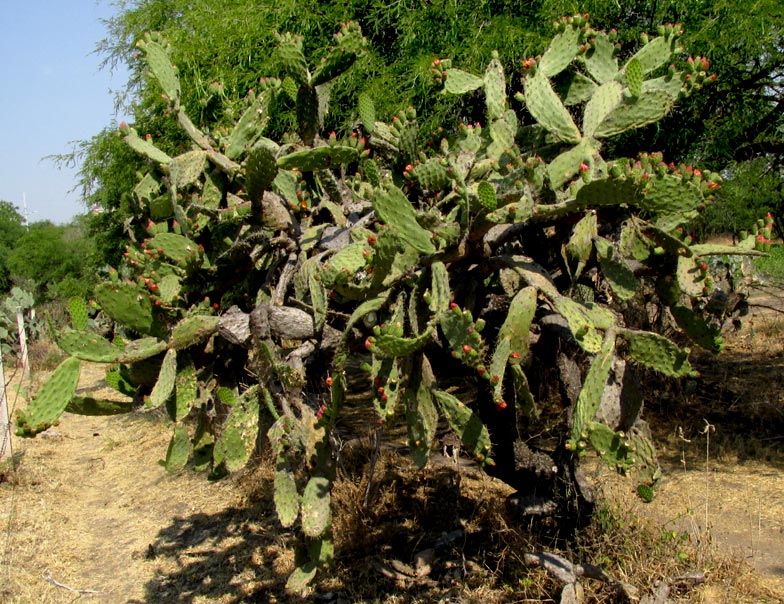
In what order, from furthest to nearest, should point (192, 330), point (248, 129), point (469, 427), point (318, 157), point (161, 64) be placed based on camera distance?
1. point (161, 64)
2. point (248, 129)
3. point (318, 157)
4. point (192, 330)
5. point (469, 427)

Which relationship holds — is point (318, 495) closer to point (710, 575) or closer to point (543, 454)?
point (543, 454)

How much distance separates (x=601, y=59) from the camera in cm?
310

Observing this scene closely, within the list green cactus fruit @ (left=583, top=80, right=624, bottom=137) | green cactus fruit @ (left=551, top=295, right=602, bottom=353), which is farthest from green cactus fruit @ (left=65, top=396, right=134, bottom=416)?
green cactus fruit @ (left=583, top=80, right=624, bottom=137)

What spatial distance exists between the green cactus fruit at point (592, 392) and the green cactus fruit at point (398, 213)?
73 centimetres

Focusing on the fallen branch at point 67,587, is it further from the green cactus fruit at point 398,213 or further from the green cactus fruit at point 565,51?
the green cactus fruit at point 565,51

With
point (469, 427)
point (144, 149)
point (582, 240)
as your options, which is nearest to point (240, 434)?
point (469, 427)

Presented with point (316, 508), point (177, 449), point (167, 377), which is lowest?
point (316, 508)

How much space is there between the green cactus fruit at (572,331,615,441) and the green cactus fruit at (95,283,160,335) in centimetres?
175

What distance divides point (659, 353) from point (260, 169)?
1661 mm

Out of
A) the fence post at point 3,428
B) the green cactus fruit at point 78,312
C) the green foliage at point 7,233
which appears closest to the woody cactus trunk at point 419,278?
the green cactus fruit at point 78,312

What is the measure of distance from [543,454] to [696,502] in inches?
71.1

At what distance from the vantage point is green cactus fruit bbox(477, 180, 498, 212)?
7.82 feet

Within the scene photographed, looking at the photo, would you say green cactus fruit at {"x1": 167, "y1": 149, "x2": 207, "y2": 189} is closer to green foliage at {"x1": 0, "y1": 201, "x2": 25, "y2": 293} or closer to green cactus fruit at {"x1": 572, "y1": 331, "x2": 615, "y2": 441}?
green cactus fruit at {"x1": 572, "y1": 331, "x2": 615, "y2": 441}

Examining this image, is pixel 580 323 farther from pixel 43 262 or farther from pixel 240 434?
pixel 43 262
